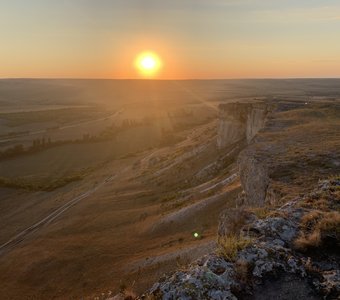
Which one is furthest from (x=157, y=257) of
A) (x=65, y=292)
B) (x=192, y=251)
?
(x=65, y=292)

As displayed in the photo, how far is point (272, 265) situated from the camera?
6.43 meters

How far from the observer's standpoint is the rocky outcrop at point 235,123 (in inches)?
1409

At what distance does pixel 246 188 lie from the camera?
51.6ft

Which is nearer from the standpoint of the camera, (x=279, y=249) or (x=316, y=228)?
(x=279, y=249)

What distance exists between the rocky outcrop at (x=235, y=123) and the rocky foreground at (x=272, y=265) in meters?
27.5

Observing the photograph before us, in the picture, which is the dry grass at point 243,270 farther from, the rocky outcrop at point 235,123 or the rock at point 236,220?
the rocky outcrop at point 235,123

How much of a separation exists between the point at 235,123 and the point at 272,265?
110 ft

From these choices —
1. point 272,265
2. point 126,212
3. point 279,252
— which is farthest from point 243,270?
point 126,212

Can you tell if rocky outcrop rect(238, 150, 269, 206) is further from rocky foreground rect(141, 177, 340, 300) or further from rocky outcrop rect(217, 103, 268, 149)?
Answer: rocky outcrop rect(217, 103, 268, 149)

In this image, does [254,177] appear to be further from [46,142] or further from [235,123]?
Result: [46,142]

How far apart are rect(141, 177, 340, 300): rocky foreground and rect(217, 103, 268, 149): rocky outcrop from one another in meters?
27.5

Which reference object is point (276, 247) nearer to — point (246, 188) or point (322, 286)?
point (322, 286)

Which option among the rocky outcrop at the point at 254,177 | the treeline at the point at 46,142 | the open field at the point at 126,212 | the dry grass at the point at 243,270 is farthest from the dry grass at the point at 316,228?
the treeline at the point at 46,142

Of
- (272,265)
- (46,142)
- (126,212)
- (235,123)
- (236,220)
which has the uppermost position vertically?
(272,265)
